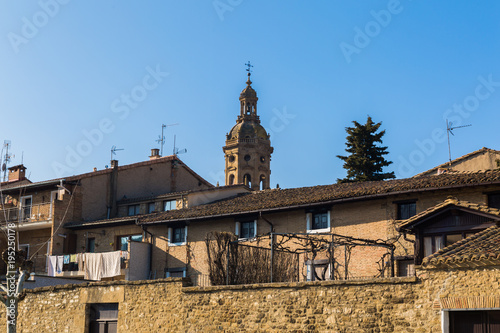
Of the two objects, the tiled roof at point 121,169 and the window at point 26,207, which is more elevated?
the tiled roof at point 121,169

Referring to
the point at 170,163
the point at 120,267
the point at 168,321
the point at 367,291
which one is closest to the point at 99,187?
the point at 170,163

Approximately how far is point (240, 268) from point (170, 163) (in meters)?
22.4

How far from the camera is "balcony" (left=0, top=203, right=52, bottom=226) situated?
39312 mm

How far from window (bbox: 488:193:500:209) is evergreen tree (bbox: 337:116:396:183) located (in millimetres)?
20888

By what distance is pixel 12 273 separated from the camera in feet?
71.1

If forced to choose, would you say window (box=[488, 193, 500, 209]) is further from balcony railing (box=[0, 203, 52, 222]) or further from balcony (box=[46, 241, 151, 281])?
balcony railing (box=[0, 203, 52, 222])

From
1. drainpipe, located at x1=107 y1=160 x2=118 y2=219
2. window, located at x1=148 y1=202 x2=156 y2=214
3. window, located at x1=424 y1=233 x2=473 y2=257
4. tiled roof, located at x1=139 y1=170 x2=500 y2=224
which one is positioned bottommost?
window, located at x1=424 y1=233 x2=473 y2=257

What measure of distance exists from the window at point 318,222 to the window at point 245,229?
2828 millimetres

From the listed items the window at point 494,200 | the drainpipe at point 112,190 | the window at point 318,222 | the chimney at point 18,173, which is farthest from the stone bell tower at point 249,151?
the window at point 494,200

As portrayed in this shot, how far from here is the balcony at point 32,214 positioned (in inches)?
1548

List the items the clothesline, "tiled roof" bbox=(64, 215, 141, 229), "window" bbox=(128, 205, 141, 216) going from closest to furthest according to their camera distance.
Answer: the clothesline → "tiled roof" bbox=(64, 215, 141, 229) → "window" bbox=(128, 205, 141, 216)

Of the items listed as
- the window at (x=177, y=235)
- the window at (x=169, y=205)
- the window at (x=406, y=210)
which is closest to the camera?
the window at (x=406, y=210)

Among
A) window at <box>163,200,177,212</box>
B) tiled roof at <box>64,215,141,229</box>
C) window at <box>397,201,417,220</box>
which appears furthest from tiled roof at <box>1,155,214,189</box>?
window at <box>397,201,417,220</box>

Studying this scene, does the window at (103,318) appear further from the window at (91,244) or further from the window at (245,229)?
the window at (91,244)
